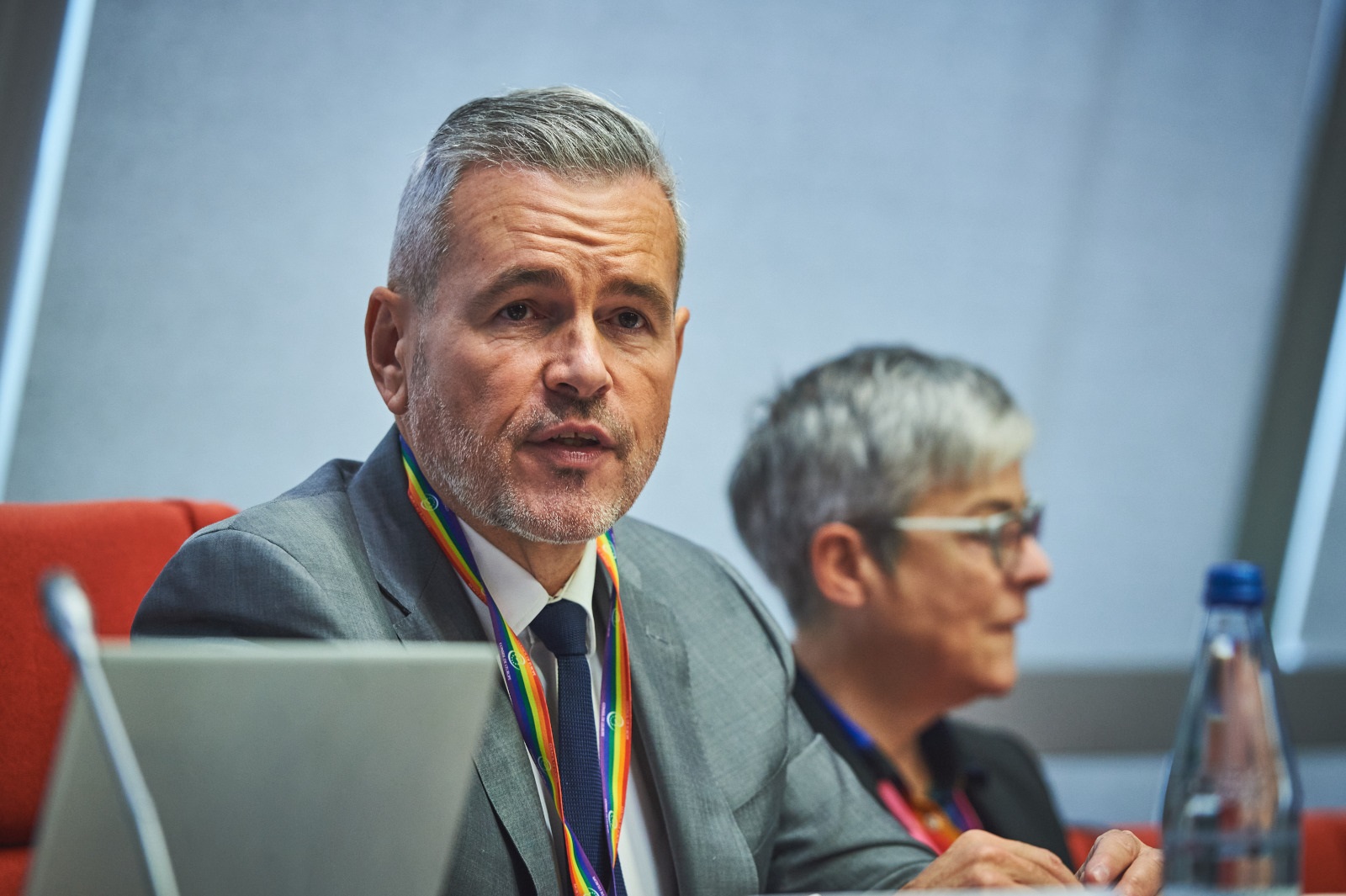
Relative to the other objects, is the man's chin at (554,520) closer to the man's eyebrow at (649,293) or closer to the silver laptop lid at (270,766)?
the man's eyebrow at (649,293)

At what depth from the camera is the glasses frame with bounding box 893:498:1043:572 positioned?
7.17 feet

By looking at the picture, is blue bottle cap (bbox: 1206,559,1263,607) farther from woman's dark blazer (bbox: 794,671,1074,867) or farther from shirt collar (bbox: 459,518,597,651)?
woman's dark blazer (bbox: 794,671,1074,867)

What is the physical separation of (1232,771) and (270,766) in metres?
0.75

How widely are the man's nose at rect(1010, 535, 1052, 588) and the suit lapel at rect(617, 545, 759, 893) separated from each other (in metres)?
0.89

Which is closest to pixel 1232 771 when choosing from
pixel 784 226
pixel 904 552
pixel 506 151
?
pixel 506 151

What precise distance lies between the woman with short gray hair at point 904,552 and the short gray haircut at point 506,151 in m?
0.85

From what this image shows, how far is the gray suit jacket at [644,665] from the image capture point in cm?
123

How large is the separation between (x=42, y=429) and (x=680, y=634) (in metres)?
1.41

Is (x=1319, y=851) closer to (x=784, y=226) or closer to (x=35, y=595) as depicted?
(x=784, y=226)

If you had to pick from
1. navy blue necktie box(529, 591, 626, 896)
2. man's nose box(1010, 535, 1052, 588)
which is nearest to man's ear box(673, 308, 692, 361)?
navy blue necktie box(529, 591, 626, 896)

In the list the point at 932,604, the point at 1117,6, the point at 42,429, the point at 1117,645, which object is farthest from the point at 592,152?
the point at 1117,645

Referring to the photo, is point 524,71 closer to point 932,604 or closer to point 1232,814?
point 932,604

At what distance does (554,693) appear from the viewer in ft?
4.62

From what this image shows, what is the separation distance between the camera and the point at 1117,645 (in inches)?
Answer: 131
